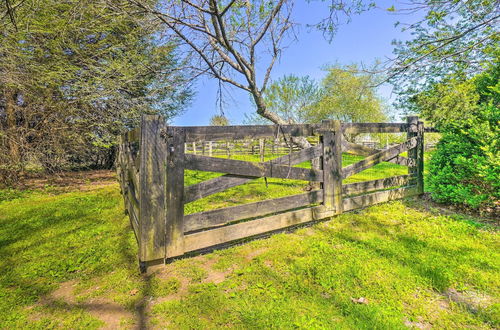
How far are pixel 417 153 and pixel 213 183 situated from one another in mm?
4730

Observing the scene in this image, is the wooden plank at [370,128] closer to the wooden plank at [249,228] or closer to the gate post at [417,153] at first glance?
the gate post at [417,153]

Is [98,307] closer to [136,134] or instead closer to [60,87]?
[136,134]

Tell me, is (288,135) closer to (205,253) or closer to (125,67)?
(205,253)

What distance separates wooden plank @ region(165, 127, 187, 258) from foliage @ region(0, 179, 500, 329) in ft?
1.03

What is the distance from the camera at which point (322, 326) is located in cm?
178

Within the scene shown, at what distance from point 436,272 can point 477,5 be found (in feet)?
19.4

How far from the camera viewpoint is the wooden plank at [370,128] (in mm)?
4176

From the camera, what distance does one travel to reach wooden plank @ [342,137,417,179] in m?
4.17

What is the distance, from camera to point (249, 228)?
Answer: 10.3 ft

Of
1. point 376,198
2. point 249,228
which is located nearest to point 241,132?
point 249,228

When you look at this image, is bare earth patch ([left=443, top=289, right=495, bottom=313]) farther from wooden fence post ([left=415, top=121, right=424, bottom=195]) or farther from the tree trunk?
the tree trunk

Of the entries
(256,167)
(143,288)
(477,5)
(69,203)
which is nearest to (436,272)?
(256,167)

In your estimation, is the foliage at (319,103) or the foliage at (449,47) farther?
the foliage at (319,103)

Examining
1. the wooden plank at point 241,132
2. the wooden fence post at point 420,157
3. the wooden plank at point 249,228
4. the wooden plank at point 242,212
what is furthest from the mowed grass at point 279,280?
the wooden plank at point 241,132
